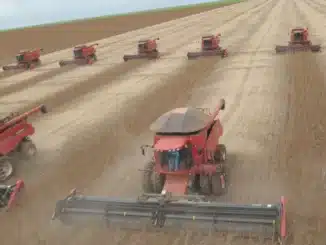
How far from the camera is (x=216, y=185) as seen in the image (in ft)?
23.1

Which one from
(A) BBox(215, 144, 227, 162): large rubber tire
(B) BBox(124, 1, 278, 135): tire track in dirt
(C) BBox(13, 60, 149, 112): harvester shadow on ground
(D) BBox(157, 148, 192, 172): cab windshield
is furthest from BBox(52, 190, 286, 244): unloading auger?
(C) BBox(13, 60, 149, 112): harvester shadow on ground

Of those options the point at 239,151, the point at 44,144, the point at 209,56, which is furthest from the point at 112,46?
the point at 239,151

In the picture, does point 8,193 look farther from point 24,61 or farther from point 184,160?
point 24,61

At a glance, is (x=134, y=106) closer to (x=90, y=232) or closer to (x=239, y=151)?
(x=239, y=151)

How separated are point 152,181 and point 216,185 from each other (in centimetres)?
107

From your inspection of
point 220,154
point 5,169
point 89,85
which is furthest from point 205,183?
point 89,85

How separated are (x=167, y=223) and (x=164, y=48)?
22088mm

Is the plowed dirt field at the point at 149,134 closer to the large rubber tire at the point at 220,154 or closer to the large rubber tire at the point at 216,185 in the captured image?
the large rubber tire at the point at 216,185

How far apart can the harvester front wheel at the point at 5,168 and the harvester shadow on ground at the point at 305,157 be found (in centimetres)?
527

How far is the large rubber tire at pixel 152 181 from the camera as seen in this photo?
7.24 meters

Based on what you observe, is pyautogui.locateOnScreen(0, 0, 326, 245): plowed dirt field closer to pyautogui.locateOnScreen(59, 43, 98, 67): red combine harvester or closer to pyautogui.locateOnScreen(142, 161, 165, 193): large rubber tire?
pyautogui.locateOnScreen(142, 161, 165, 193): large rubber tire

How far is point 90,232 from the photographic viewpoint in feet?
21.3

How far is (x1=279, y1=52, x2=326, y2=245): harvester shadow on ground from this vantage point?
623cm

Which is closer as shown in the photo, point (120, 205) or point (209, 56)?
point (120, 205)
